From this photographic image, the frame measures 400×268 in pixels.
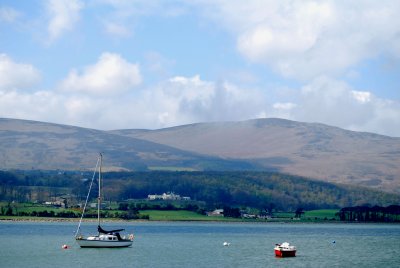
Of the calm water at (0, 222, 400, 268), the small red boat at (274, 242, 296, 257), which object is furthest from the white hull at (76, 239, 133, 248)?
the small red boat at (274, 242, 296, 257)

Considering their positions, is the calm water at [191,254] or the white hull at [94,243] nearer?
the calm water at [191,254]

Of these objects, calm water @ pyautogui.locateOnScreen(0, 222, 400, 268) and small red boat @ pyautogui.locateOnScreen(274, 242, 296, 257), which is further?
small red boat @ pyautogui.locateOnScreen(274, 242, 296, 257)

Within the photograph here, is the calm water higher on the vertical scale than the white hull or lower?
lower

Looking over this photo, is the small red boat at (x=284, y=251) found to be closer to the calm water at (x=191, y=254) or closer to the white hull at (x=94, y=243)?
the calm water at (x=191, y=254)

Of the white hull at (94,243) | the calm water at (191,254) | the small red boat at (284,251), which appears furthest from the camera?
the white hull at (94,243)

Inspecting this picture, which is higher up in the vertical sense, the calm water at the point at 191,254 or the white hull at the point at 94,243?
the white hull at the point at 94,243

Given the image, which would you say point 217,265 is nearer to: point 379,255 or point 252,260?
point 252,260

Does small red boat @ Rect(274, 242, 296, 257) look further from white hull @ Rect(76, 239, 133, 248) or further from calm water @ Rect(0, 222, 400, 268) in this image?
white hull @ Rect(76, 239, 133, 248)

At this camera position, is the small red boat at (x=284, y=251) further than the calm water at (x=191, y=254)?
Yes

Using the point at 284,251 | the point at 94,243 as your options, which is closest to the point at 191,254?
the point at 284,251

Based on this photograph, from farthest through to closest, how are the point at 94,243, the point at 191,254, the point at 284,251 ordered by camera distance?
the point at 94,243 → the point at 191,254 → the point at 284,251

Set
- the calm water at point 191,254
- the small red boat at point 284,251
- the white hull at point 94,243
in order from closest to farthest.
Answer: the calm water at point 191,254 → the small red boat at point 284,251 → the white hull at point 94,243

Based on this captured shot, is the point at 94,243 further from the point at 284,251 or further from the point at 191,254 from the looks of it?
the point at 284,251

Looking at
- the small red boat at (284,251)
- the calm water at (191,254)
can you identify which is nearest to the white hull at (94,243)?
the calm water at (191,254)
